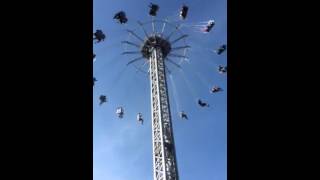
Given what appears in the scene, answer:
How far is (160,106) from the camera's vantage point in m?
34.8

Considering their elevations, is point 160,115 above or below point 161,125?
above

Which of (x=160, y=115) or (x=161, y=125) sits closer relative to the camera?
(x=161, y=125)

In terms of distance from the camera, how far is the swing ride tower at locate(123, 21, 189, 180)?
31.2 m

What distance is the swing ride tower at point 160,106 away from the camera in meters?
31.2
